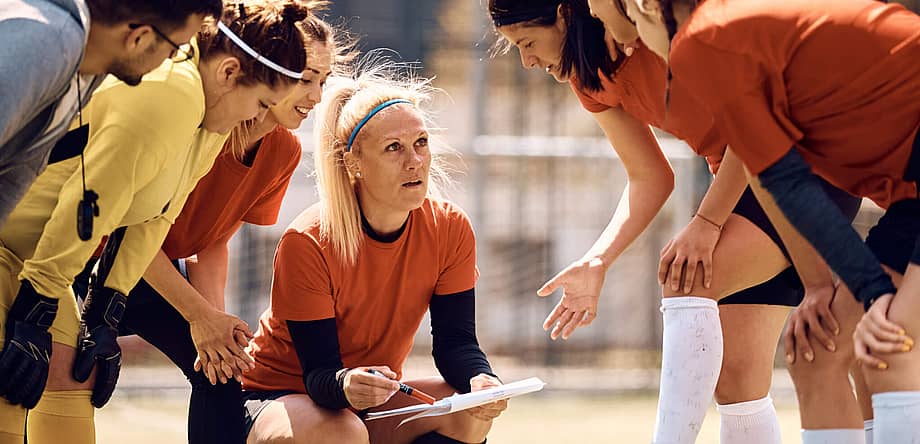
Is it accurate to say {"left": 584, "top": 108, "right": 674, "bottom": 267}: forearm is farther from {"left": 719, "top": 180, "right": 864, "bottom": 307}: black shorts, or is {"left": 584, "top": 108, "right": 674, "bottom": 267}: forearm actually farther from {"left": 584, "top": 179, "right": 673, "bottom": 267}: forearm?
{"left": 719, "top": 180, "right": 864, "bottom": 307}: black shorts

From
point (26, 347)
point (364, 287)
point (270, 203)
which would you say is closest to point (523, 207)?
point (270, 203)

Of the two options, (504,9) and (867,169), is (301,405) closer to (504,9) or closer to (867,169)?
(504,9)

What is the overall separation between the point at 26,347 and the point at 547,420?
10.7ft

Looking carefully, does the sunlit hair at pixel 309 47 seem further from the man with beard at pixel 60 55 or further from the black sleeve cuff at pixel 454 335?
the man with beard at pixel 60 55

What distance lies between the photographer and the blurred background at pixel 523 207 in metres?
6.29

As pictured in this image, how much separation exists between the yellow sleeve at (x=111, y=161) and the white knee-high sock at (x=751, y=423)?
1334mm

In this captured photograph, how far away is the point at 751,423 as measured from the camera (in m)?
2.62

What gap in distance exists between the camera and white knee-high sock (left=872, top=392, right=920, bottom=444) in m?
1.99

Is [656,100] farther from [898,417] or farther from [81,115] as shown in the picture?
[81,115]

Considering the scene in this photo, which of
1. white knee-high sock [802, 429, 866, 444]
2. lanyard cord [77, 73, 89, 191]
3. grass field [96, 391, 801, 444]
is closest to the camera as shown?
lanyard cord [77, 73, 89, 191]

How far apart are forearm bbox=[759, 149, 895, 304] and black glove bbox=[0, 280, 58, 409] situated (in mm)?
1417

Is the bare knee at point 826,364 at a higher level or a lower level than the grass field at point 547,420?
higher

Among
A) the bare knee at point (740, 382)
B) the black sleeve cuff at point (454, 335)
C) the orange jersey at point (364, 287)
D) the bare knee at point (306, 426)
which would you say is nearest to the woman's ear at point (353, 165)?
the orange jersey at point (364, 287)

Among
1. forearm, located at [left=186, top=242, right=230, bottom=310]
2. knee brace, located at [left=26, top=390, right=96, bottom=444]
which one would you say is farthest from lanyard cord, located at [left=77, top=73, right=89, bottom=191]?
forearm, located at [left=186, top=242, right=230, bottom=310]
